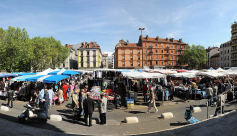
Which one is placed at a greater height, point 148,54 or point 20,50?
point 148,54

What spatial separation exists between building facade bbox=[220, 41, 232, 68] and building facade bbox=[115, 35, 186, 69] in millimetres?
18688

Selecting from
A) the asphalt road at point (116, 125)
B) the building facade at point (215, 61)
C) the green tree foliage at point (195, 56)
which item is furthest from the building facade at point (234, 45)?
the asphalt road at point (116, 125)

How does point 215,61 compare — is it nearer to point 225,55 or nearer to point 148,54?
point 225,55

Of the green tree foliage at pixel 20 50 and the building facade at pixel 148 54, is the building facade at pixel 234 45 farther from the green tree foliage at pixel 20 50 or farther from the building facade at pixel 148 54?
the green tree foliage at pixel 20 50

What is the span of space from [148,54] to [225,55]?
32.5m

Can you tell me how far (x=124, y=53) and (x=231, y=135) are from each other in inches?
2228

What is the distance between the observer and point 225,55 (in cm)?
5928

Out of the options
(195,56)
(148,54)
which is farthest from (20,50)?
(195,56)

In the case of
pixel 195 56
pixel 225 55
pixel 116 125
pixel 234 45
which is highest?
pixel 234 45

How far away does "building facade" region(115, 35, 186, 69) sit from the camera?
61.2m

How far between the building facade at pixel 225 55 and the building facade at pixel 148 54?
18688mm

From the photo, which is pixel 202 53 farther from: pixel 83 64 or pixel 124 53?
pixel 83 64

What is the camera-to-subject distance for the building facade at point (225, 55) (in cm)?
5684

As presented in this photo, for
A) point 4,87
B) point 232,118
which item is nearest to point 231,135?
point 232,118
